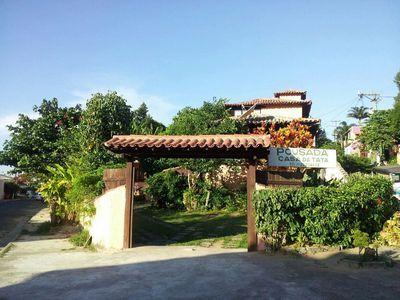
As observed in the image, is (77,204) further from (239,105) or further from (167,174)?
(239,105)

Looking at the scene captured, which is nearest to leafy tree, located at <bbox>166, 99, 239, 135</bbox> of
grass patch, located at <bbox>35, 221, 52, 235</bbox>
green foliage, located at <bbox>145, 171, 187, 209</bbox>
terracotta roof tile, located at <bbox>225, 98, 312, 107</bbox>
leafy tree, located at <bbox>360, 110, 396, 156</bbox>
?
green foliage, located at <bbox>145, 171, 187, 209</bbox>

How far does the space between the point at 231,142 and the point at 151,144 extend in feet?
7.04

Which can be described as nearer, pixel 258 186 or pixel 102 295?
pixel 102 295

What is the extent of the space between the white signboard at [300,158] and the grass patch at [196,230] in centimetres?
272

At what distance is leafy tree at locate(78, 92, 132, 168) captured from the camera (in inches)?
765

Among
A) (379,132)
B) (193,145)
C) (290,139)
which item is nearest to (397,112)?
(379,132)

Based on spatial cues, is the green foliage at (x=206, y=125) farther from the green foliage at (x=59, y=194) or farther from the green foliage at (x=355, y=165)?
the green foliage at (x=355, y=165)

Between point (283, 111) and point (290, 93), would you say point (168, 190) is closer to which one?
point (283, 111)

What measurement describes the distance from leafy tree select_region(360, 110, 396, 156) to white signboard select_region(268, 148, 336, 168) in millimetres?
35279

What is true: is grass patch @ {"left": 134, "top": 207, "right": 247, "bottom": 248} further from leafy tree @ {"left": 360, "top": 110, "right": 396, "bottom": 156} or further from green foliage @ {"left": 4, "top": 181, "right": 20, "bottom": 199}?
green foliage @ {"left": 4, "top": 181, "right": 20, "bottom": 199}

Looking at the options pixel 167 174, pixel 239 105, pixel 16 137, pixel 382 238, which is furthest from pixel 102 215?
pixel 239 105

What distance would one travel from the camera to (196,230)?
48.5 ft

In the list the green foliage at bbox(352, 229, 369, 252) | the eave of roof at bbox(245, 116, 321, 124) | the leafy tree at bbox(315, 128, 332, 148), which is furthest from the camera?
the leafy tree at bbox(315, 128, 332, 148)

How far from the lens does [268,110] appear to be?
1534 inches
